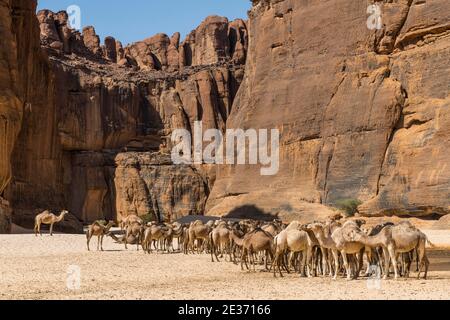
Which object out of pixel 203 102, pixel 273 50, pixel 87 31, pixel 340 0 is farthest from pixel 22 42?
pixel 87 31

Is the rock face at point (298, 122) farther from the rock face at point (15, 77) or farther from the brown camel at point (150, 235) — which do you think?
the brown camel at point (150, 235)

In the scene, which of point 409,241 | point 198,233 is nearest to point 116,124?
point 198,233

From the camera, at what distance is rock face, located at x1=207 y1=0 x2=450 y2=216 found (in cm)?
4756

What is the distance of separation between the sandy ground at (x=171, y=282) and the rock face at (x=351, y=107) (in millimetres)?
22641

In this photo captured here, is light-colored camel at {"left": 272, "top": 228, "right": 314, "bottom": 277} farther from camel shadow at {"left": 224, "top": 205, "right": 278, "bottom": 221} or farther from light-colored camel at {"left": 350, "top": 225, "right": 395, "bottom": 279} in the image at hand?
camel shadow at {"left": 224, "top": 205, "right": 278, "bottom": 221}

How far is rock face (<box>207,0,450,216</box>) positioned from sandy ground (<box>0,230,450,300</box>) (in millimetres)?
22641

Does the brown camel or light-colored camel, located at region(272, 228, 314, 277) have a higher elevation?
light-colored camel, located at region(272, 228, 314, 277)

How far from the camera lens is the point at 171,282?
54.8ft

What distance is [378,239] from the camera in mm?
17484

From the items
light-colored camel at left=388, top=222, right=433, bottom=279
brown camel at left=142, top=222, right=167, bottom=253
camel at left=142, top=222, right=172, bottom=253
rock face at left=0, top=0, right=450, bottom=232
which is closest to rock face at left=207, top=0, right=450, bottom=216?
rock face at left=0, top=0, right=450, bottom=232

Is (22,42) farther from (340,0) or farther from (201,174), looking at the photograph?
(201,174)

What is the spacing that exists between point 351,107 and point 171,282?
40720 millimetres
